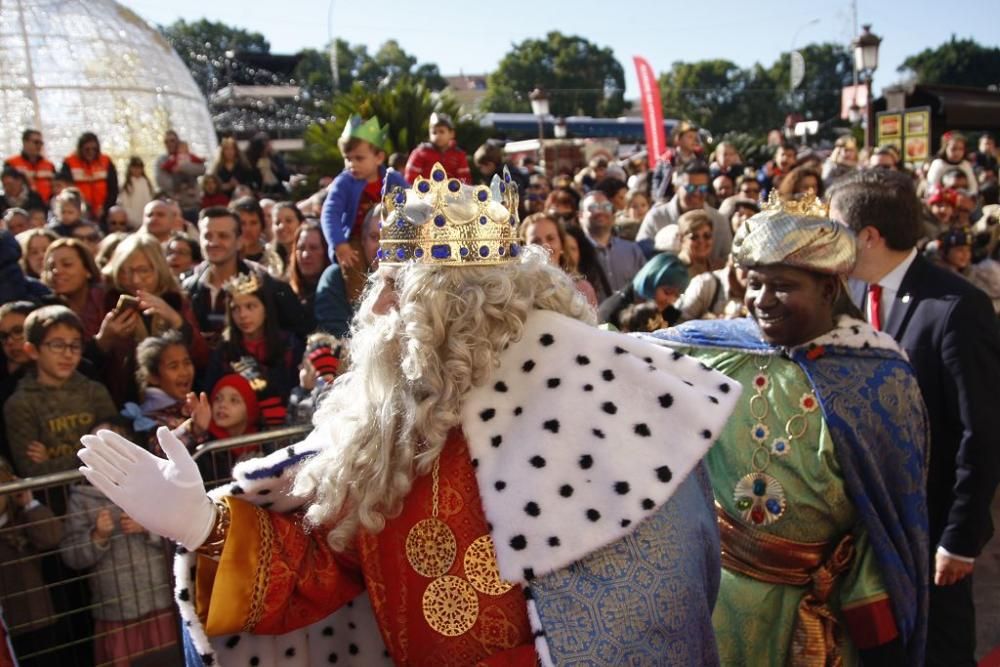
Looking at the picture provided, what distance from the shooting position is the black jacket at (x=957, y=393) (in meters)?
3.30

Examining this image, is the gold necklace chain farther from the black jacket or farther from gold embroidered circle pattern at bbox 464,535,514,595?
gold embroidered circle pattern at bbox 464,535,514,595

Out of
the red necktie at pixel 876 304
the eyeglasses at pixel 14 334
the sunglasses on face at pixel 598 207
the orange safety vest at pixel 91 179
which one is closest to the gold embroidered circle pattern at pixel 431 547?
the red necktie at pixel 876 304

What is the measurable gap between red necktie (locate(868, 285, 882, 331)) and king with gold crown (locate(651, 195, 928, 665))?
1.75 ft

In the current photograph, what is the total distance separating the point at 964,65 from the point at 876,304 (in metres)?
89.7

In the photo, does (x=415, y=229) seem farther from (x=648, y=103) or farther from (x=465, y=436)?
(x=648, y=103)

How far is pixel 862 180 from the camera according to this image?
3.64m

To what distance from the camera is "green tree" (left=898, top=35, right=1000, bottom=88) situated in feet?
263

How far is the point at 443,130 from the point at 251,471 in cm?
656

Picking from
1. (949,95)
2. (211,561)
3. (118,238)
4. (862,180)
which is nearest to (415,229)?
(211,561)

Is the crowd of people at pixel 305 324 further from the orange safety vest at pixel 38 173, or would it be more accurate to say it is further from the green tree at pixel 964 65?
the green tree at pixel 964 65

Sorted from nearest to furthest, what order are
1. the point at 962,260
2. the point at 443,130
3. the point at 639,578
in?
1. the point at 639,578
2. the point at 962,260
3. the point at 443,130

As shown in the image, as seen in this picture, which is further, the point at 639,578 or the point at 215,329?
the point at 215,329

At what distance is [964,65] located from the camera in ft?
265

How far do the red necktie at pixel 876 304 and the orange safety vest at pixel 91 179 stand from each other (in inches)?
414
